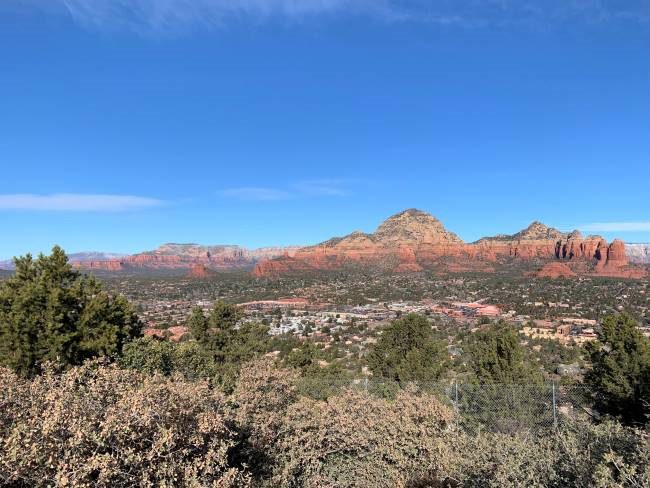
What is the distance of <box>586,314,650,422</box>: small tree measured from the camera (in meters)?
13.9

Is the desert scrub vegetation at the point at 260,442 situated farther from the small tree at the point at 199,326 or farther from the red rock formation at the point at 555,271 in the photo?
the red rock formation at the point at 555,271

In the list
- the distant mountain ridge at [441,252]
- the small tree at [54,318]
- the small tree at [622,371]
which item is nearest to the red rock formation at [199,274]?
the distant mountain ridge at [441,252]

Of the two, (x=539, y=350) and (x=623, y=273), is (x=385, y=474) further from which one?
(x=623, y=273)

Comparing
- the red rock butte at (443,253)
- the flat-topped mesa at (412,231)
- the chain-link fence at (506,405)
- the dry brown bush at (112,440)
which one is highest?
the flat-topped mesa at (412,231)

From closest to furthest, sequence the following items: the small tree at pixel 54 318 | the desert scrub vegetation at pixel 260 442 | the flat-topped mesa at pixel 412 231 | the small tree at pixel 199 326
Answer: the desert scrub vegetation at pixel 260 442 < the small tree at pixel 54 318 < the small tree at pixel 199 326 < the flat-topped mesa at pixel 412 231

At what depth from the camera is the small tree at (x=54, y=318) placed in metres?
15.4

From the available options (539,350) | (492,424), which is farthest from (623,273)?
(492,424)

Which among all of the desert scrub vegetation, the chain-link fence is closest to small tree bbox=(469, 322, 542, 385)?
the chain-link fence

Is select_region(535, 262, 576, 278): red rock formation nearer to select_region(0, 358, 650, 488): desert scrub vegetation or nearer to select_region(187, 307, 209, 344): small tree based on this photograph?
select_region(187, 307, 209, 344): small tree

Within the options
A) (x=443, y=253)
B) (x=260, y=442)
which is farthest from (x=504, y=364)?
(x=443, y=253)

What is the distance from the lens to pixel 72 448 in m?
4.89

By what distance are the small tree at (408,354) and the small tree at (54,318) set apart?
11.8m

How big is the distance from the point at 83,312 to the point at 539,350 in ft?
117

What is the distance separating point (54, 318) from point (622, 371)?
19.3 meters
